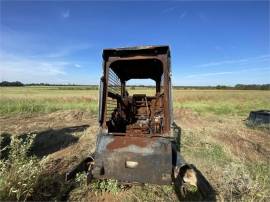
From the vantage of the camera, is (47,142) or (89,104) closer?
(47,142)

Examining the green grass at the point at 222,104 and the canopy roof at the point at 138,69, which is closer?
the canopy roof at the point at 138,69

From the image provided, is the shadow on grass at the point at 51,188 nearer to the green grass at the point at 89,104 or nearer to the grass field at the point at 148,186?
the grass field at the point at 148,186

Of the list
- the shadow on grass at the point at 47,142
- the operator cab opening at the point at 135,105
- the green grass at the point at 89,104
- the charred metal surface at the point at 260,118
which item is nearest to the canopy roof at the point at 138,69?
the operator cab opening at the point at 135,105

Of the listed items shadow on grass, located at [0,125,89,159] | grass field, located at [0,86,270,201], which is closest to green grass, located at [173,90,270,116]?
grass field, located at [0,86,270,201]

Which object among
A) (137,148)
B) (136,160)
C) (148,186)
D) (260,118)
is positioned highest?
(260,118)

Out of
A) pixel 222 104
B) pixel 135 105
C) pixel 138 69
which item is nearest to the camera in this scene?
pixel 138 69

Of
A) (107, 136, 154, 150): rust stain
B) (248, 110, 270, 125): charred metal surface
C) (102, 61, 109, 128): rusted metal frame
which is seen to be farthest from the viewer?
(248, 110, 270, 125): charred metal surface

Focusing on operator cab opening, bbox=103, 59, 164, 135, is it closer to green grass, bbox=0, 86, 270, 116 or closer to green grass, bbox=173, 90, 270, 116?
green grass, bbox=0, 86, 270, 116

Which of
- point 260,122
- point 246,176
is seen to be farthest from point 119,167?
point 260,122

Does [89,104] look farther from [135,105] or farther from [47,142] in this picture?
[135,105]

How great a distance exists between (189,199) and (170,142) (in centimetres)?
91

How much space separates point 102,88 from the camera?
4.22 meters

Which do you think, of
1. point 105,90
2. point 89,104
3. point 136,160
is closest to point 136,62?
point 105,90

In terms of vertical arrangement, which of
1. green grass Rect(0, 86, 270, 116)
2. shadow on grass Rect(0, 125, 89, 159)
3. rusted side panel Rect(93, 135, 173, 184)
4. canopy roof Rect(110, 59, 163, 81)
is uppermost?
canopy roof Rect(110, 59, 163, 81)
